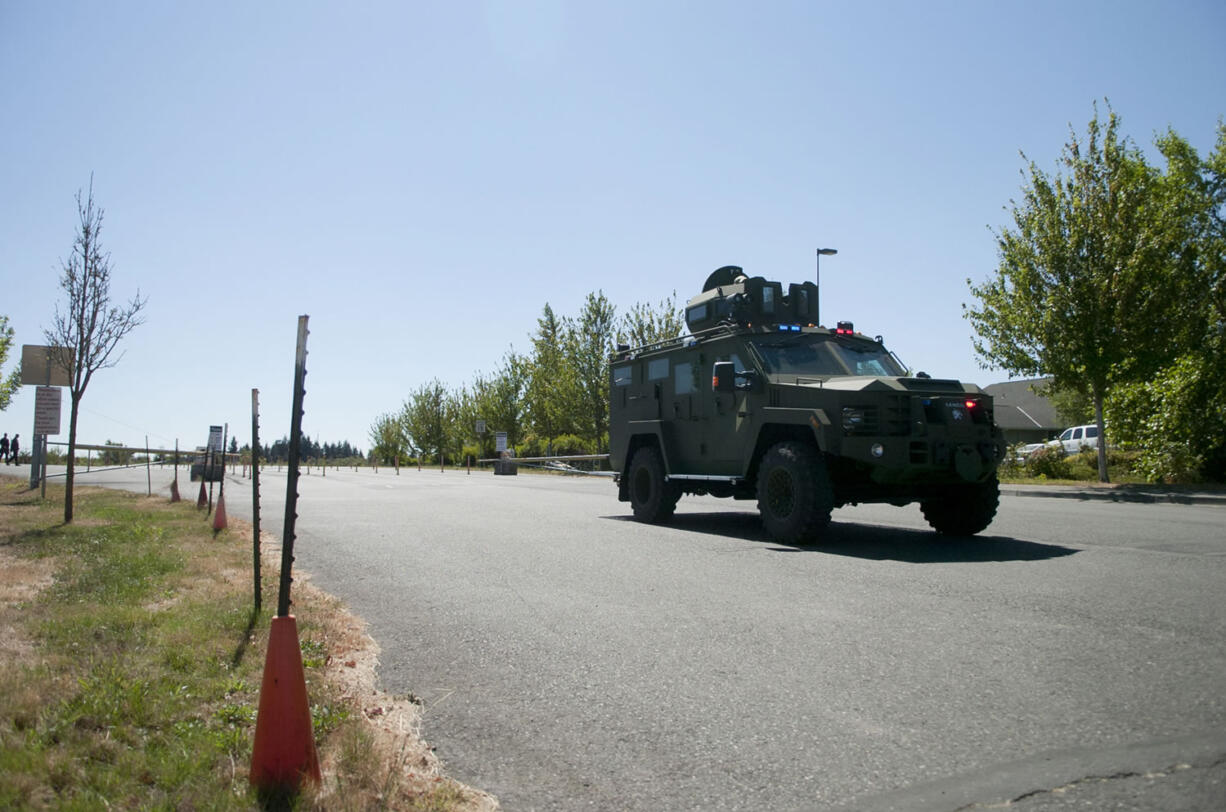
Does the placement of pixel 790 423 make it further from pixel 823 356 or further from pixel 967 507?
pixel 967 507

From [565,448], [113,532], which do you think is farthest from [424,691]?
[565,448]

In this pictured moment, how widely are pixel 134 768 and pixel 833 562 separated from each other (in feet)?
20.7

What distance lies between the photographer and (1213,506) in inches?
602

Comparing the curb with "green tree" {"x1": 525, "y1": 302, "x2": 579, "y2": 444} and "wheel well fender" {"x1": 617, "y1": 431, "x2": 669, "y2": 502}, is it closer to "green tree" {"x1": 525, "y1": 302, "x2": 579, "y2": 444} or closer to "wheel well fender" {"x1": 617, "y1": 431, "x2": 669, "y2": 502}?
"wheel well fender" {"x1": 617, "y1": 431, "x2": 669, "y2": 502}

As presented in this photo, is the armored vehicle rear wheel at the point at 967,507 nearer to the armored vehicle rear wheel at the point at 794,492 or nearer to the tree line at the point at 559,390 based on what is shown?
the armored vehicle rear wheel at the point at 794,492

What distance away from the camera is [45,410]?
19344 millimetres

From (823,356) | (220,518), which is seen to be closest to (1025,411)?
(823,356)

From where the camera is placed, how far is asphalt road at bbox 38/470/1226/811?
3178 mm

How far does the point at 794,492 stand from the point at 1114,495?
1197cm

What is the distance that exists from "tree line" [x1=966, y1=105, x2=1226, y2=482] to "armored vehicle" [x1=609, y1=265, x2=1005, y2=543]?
40.8ft

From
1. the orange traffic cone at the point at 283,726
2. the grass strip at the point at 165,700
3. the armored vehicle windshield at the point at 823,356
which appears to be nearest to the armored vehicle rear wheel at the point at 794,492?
the armored vehicle windshield at the point at 823,356

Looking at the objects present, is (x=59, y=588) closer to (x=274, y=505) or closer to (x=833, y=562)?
(x=833, y=562)

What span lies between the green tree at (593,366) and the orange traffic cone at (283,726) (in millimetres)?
41060

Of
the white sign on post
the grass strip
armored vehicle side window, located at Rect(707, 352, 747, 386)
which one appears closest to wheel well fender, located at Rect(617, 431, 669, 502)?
armored vehicle side window, located at Rect(707, 352, 747, 386)
